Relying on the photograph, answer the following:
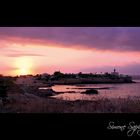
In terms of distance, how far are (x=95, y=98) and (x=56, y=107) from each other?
1083 millimetres
